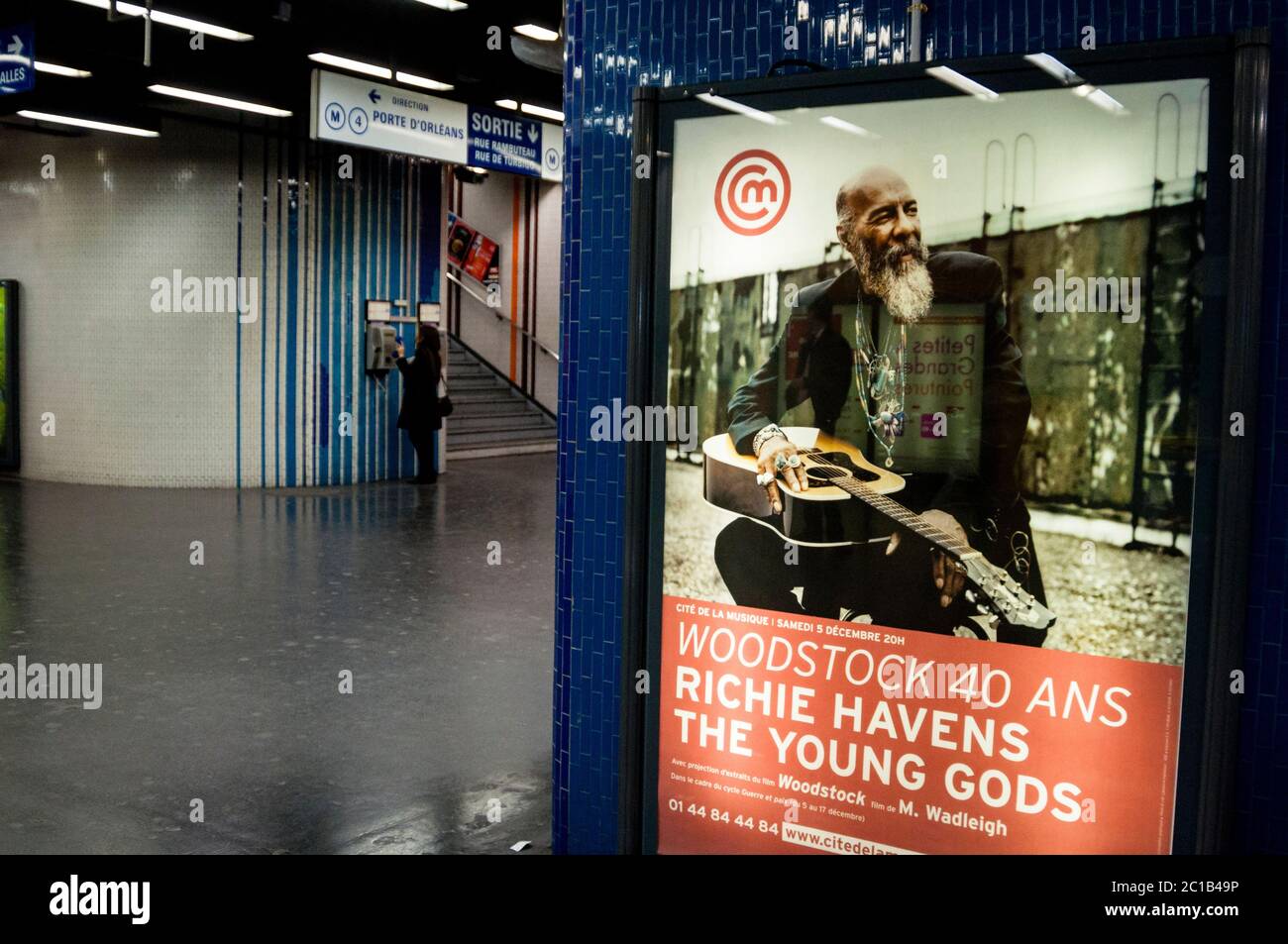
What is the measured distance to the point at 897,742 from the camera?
2.75 m

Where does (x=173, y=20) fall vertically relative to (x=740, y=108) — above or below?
above

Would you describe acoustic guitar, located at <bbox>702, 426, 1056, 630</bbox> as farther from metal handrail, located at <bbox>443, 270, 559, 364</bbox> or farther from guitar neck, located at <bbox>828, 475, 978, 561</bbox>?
metal handrail, located at <bbox>443, 270, 559, 364</bbox>

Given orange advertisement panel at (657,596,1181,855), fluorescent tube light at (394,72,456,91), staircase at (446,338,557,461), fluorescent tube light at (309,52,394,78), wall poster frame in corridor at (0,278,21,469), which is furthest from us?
staircase at (446,338,557,461)

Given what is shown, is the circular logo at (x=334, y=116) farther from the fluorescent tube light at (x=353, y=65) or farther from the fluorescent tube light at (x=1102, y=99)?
the fluorescent tube light at (x=1102, y=99)

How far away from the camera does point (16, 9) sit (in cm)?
855

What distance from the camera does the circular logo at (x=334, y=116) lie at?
341 inches

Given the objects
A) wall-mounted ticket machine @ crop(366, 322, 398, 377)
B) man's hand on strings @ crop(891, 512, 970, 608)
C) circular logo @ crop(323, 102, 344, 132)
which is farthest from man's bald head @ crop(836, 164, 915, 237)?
wall-mounted ticket machine @ crop(366, 322, 398, 377)

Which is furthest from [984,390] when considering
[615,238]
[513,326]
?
[513,326]

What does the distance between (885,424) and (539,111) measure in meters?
8.79

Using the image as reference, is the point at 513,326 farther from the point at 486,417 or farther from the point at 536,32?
the point at 536,32

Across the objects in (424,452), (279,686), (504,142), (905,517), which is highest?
(504,142)

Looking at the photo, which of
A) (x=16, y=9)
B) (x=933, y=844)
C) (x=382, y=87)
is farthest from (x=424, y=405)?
(x=933, y=844)

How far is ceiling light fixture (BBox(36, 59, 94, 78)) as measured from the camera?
9184mm

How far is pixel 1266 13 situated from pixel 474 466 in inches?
493
